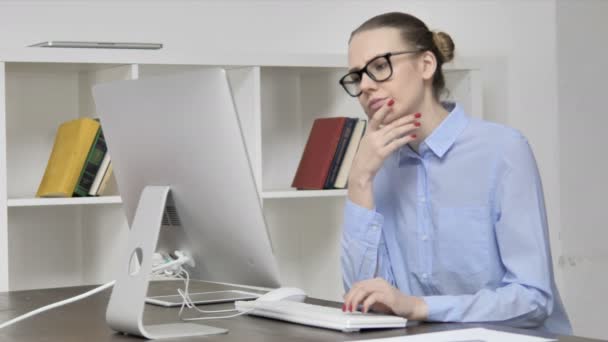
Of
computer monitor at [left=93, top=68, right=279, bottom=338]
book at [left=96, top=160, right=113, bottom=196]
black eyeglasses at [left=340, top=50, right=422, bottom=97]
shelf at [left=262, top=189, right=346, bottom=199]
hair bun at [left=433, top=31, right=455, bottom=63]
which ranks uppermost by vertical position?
hair bun at [left=433, top=31, right=455, bottom=63]

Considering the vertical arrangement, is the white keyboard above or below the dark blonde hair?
below

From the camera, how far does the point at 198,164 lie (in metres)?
1.66

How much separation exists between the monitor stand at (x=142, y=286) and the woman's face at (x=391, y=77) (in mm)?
500

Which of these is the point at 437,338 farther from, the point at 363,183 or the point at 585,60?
the point at 585,60

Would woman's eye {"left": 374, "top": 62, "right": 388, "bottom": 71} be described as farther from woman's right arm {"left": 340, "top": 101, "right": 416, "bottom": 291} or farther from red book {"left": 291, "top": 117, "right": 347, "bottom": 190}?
red book {"left": 291, "top": 117, "right": 347, "bottom": 190}

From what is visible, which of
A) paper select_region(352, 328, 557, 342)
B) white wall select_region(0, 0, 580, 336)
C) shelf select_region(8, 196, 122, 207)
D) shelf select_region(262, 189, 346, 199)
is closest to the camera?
paper select_region(352, 328, 557, 342)

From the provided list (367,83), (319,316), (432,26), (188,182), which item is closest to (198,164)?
(188,182)

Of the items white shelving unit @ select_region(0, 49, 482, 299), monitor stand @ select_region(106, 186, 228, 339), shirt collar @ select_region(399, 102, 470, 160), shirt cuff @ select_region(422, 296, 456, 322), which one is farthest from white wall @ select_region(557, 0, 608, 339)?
monitor stand @ select_region(106, 186, 228, 339)

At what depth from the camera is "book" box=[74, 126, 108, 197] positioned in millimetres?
3092

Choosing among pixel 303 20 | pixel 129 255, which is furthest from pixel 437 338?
pixel 303 20

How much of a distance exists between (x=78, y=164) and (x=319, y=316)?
1.62 meters

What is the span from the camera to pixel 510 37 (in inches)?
147

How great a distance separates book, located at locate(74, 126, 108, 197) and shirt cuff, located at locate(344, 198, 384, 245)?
1276 millimetres

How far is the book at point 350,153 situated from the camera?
3369mm
